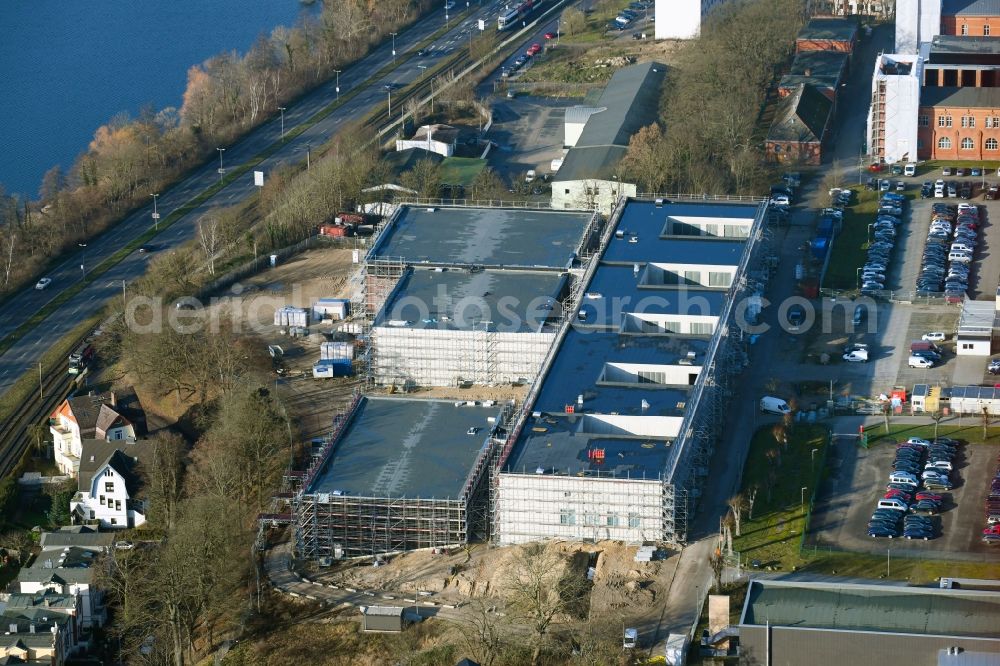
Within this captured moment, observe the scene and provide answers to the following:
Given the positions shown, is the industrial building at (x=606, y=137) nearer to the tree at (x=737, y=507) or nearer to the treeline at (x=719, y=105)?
the treeline at (x=719, y=105)

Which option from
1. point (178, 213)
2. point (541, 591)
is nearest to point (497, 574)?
point (541, 591)

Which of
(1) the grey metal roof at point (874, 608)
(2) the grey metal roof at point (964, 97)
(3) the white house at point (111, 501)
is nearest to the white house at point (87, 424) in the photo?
(3) the white house at point (111, 501)

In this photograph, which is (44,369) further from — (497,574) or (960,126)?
(960,126)

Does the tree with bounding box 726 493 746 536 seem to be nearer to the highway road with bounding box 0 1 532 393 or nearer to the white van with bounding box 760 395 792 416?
the white van with bounding box 760 395 792 416

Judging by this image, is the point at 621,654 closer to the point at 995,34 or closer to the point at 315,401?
the point at 315,401

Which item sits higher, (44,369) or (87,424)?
(44,369)

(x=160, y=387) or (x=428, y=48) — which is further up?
(x=428, y=48)

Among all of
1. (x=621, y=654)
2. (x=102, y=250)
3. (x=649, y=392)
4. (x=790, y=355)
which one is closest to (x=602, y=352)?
(x=649, y=392)

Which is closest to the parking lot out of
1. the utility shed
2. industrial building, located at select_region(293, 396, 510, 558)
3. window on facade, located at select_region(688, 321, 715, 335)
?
window on facade, located at select_region(688, 321, 715, 335)
